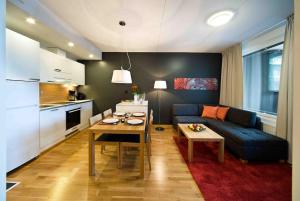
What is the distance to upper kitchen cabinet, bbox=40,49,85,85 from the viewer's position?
3.05m

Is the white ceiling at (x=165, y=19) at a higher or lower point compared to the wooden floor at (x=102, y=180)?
higher

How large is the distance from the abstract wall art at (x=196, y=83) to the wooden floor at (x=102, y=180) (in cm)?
270

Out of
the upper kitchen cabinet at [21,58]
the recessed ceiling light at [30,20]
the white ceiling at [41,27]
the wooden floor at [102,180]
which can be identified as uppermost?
the white ceiling at [41,27]

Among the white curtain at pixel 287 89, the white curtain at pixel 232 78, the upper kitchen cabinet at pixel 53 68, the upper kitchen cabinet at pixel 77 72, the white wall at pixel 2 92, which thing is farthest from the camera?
the upper kitchen cabinet at pixel 77 72

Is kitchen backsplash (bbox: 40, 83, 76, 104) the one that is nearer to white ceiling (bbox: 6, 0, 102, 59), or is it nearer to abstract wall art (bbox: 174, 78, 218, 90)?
white ceiling (bbox: 6, 0, 102, 59)

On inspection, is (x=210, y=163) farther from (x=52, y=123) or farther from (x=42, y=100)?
(x=42, y=100)

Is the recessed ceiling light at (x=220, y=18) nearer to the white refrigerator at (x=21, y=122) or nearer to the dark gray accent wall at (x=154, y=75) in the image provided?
the dark gray accent wall at (x=154, y=75)

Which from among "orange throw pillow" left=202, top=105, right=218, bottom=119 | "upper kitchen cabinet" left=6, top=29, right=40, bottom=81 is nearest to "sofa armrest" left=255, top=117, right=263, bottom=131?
"orange throw pillow" left=202, top=105, right=218, bottom=119

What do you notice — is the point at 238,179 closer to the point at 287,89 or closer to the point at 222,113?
the point at 287,89

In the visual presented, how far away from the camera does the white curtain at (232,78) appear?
4.03m

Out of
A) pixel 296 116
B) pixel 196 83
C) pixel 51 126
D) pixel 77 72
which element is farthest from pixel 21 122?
pixel 196 83

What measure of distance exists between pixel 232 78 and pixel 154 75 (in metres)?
2.34

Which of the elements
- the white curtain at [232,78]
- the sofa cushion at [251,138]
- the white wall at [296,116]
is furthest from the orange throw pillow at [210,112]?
the white wall at [296,116]

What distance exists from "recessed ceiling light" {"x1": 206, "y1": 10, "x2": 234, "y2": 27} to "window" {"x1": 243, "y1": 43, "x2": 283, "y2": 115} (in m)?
1.46
